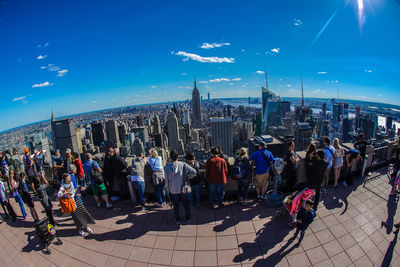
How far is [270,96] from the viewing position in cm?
18425

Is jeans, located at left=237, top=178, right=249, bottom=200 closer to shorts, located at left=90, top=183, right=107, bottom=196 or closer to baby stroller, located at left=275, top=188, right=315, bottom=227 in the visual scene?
baby stroller, located at left=275, top=188, right=315, bottom=227

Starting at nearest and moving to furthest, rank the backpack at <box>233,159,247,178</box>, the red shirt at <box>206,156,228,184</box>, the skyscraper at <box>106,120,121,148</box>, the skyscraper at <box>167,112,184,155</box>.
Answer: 1. the red shirt at <box>206,156,228,184</box>
2. the backpack at <box>233,159,247,178</box>
3. the skyscraper at <box>106,120,121,148</box>
4. the skyscraper at <box>167,112,184,155</box>

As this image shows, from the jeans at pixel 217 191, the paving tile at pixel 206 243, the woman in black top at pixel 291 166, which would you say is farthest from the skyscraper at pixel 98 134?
the woman in black top at pixel 291 166

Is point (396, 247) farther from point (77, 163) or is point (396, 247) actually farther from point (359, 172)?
point (77, 163)

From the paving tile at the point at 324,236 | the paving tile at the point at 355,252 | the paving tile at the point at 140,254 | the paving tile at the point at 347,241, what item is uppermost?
the paving tile at the point at 140,254

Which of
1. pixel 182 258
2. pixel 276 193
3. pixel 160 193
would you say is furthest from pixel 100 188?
pixel 276 193

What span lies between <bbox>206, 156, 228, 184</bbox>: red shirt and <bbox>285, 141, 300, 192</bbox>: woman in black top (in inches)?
77.3

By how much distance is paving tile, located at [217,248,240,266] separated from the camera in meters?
3.57

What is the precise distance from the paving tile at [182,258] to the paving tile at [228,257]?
0.58 meters

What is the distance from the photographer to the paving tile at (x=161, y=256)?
372 cm

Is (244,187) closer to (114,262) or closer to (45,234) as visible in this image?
(114,262)

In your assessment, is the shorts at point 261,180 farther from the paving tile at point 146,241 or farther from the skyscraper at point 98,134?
the skyscraper at point 98,134

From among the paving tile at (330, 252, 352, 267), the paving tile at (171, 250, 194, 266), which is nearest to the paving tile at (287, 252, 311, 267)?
the paving tile at (330, 252, 352, 267)

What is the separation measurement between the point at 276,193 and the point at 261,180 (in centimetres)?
60
